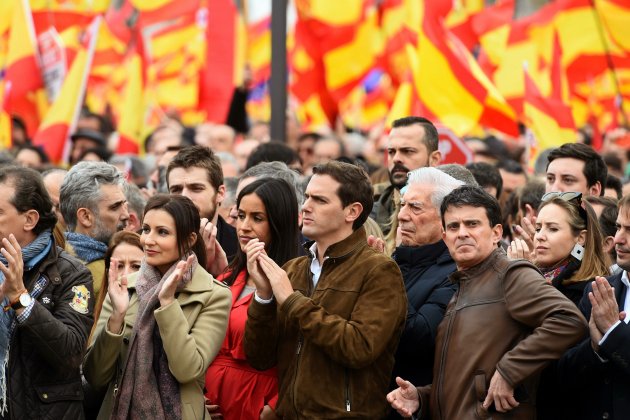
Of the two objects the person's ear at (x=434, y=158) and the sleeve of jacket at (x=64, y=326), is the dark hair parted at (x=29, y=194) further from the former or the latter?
the person's ear at (x=434, y=158)

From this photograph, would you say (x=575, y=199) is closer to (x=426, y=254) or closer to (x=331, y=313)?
(x=426, y=254)

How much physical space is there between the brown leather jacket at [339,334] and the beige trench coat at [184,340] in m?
0.20

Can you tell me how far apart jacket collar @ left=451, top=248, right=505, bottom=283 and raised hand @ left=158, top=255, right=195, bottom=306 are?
1.29 meters

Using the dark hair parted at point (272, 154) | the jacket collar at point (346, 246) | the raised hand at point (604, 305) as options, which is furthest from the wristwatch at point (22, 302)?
the dark hair parted at point (272, 154)

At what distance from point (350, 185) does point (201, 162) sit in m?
1.89

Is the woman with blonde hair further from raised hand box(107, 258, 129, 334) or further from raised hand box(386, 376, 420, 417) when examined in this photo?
raised hand box(107, 258, 129, 334)

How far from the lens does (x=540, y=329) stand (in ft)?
17.9

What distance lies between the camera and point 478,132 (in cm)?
1725

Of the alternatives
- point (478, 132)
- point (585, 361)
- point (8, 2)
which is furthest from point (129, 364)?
point (478, 132)

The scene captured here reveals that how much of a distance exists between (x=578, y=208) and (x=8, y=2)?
10229mm

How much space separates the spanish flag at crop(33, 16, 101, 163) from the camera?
12812 mm

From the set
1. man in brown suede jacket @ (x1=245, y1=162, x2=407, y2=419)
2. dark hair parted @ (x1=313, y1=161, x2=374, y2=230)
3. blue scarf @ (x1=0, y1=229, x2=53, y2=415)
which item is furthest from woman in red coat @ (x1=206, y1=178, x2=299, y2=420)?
blue scarf @ (x1=0, y1=229, x2=53, y2=415)

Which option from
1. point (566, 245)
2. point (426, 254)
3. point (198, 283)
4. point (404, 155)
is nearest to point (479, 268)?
point (426, 254)

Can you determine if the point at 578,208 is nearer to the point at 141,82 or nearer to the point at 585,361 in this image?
the point at 585,361
